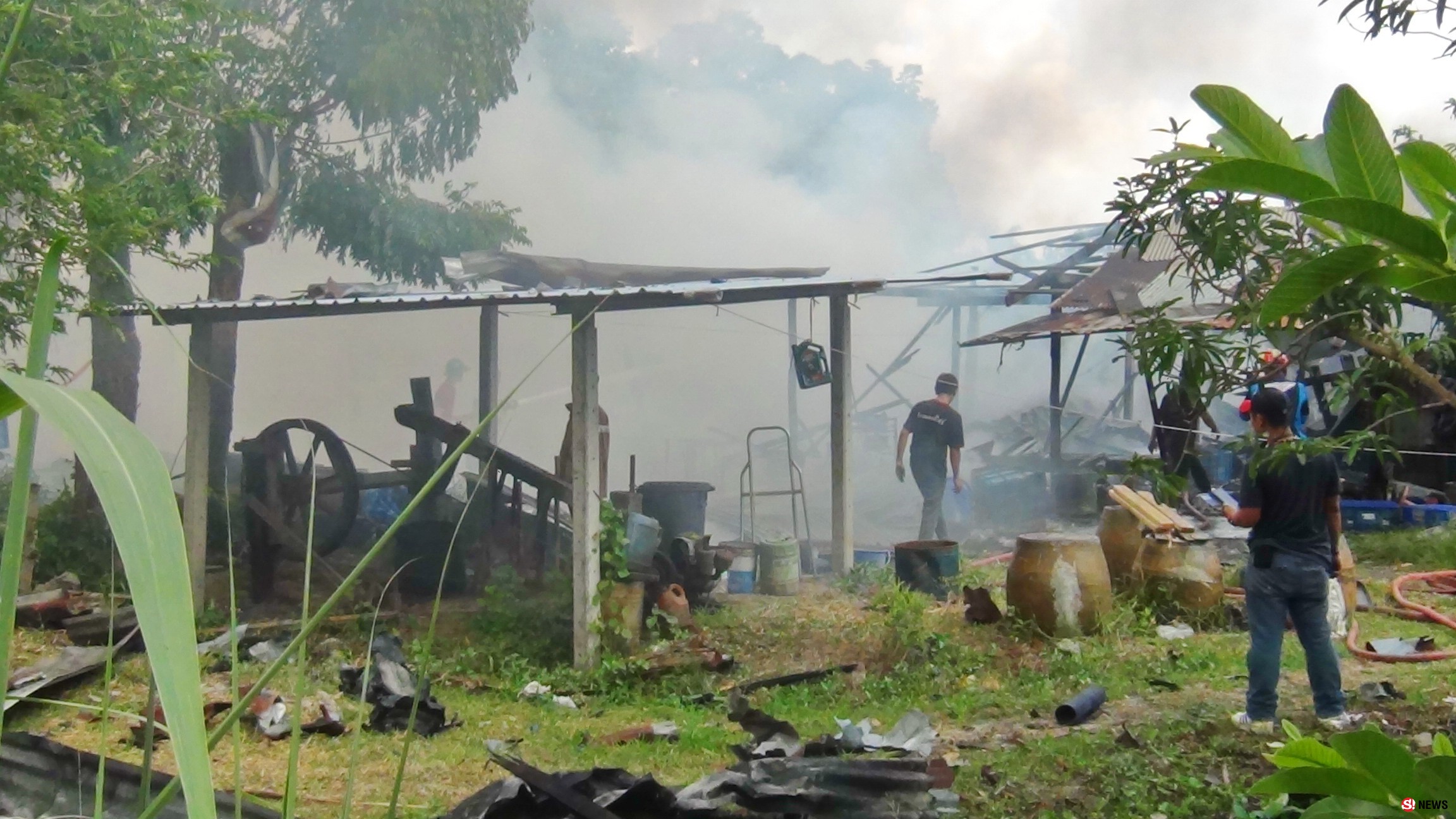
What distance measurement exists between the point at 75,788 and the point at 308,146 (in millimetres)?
A: 9542

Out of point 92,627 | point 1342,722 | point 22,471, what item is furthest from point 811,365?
point 22,471

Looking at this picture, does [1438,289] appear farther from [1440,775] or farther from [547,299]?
[547,299]

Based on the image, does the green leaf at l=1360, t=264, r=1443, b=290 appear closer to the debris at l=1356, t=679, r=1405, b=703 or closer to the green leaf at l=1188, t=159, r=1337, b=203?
the green leaf at l=1188, t=159, r=1337, b=203

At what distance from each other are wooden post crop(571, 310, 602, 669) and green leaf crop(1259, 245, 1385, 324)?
5993mm

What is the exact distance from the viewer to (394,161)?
12070 millimetres

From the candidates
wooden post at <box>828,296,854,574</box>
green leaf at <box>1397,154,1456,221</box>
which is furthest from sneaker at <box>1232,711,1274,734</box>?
green leaf at <box>1397,154,1456,221</box>

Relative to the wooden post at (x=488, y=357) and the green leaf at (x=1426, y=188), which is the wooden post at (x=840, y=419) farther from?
the green leaf at (x=1426, y=188)

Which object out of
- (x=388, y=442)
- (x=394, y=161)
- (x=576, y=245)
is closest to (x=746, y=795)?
(x=394, y=161)

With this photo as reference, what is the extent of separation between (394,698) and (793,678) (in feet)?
7.94

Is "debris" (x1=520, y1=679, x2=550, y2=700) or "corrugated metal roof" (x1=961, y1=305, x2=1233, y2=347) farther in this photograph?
"corrugated metal roof" (x1=961, y1=305, x2=1233, y2=347)

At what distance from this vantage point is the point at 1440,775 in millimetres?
1217

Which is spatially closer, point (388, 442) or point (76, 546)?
point (76, 546)

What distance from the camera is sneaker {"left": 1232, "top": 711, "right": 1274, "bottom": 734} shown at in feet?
15.9

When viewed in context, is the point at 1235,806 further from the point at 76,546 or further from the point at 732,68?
the point at 732,68
